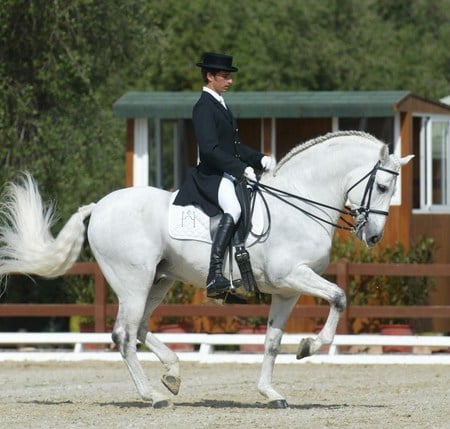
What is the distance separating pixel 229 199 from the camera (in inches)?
394

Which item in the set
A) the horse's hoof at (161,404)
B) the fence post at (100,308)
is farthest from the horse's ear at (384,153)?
the fence post at (100,308)

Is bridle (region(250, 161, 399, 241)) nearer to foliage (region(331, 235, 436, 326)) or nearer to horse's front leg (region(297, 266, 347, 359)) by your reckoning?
horse's front leg (region(297, 266, 347, 359))

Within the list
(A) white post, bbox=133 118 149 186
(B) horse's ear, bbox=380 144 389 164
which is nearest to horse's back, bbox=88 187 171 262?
(B) horse's ear, bbox=380 144 389 164

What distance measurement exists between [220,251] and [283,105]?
10.2 m

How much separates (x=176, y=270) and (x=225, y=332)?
770 cm

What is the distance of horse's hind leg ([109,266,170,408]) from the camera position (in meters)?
10.3

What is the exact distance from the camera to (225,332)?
711 inches

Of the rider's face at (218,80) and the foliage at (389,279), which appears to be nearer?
the rider's face at (218,80)

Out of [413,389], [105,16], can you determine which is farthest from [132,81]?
[413,389]

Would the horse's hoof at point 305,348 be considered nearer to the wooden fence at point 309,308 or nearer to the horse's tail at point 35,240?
the horse's tail at point 35,240

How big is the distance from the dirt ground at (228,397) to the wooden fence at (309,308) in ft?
3.90

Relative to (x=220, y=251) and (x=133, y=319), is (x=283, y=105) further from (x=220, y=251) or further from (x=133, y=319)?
(x=220, y=251)

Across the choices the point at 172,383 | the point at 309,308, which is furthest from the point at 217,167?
the point at 309,308

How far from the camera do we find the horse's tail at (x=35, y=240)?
10.9 meters
